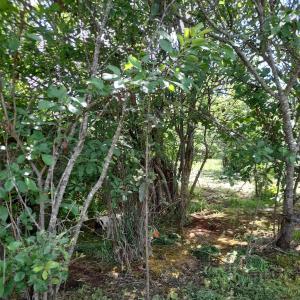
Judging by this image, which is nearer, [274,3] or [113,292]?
[113,292]

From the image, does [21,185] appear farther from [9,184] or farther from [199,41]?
[199,41]

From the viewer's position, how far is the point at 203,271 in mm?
3062

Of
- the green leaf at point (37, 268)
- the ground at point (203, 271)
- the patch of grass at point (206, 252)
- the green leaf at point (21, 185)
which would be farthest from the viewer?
the patch of grass at point (206, 252)

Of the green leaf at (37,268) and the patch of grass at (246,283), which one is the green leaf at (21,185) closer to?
the green leaf at (37,268)

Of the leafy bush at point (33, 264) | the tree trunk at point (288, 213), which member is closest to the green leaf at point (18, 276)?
the leafy bush at point (33, 264)

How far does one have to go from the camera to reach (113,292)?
2.73 meters

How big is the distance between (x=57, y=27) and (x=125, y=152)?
1.04 metres

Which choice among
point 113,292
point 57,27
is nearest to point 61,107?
point 57,27

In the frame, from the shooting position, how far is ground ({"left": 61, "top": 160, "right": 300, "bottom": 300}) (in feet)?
8.91

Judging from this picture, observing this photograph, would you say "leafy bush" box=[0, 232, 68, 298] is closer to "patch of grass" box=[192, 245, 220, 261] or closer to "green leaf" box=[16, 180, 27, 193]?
"green leaf" box=[16, 180, 27, 193]

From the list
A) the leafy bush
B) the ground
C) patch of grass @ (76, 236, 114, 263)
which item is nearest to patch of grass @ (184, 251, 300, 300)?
the ground

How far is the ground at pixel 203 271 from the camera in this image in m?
2.72

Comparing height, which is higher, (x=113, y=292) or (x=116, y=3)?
(x=116, y=3)

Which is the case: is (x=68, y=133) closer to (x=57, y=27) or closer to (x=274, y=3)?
(x=57, y=27)
